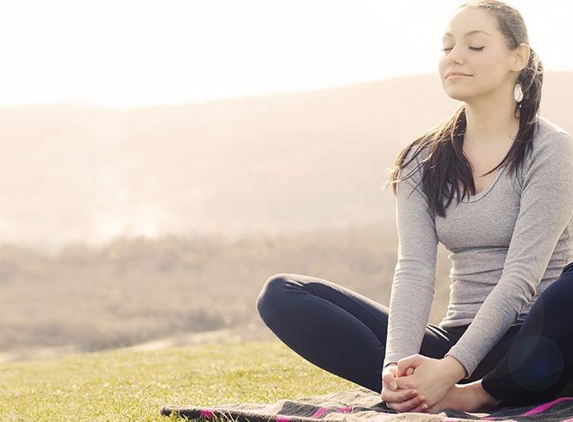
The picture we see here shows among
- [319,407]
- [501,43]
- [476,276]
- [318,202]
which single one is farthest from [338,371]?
[318,202]

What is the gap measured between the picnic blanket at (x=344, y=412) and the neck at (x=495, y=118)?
915mm

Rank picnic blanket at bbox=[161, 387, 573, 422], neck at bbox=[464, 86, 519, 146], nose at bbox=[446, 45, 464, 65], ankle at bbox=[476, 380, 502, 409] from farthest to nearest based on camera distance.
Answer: neck at bbox=[464, 86, 519, 146], nose at bbox=[446, 45, 464, 65], ankle at bbox=[476, 380, 502, 409], picnic blanket at bbox=[161, 387, 573, 422]

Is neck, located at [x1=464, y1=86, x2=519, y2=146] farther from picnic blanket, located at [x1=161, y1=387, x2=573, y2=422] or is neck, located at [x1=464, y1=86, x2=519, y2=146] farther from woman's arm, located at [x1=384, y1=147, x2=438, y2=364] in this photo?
picnic blanket, located at [x1=161, y1=387, x2=573, y2=422]

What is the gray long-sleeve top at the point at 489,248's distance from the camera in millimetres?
2547

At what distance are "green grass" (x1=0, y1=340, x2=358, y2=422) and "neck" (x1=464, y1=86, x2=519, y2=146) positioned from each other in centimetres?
147

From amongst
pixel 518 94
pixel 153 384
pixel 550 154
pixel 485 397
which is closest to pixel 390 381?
pixel 485 397

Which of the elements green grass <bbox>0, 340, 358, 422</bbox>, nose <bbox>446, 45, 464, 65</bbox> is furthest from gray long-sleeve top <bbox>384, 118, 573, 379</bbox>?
green grass <bbox>0, 340, 358, 422</bbox>

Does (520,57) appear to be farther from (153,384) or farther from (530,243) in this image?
(153,384)

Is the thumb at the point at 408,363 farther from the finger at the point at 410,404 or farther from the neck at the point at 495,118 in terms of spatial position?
the neck at the point at 495,118

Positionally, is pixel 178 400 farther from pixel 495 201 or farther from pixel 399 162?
pixel 495 201

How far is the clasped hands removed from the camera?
95.3 inches

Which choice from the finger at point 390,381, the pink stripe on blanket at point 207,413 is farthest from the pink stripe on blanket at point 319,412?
the pink stripe on blanket at point 207,413

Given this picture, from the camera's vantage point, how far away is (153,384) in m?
4.45

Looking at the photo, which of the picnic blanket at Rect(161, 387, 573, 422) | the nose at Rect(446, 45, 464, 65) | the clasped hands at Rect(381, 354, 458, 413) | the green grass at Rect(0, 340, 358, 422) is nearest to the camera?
the picnic blanket at Rect(161, 387, 573, 422)
